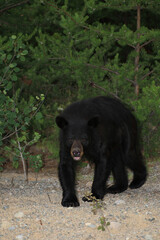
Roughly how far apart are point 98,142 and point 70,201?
29.6 inches

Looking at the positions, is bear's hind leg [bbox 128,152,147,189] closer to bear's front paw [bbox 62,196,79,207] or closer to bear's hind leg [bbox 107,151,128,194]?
bear's hind leg [bbox 107,151,128,194]

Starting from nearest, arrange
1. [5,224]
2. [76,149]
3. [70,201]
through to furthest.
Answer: [5,224], [76,149], [70,201]

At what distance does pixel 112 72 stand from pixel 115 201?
2454 mm

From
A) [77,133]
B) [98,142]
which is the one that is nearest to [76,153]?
[77,133]

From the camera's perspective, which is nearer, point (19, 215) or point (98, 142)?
point (19, 215)

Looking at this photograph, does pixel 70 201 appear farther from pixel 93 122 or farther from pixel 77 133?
pixel 93 122

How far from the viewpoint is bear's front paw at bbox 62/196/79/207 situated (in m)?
4.34

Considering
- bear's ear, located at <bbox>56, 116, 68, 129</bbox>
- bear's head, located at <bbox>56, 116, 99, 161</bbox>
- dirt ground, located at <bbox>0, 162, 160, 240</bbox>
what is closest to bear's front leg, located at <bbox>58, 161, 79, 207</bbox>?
dirt ground, located at <bbox>0, 162, 160, 240</bbox>

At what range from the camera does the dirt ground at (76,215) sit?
11.7 ft

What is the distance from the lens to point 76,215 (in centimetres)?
405

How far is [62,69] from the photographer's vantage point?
21.7ft

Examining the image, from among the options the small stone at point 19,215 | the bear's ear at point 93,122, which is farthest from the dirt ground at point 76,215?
the bear's ear at point 93,122

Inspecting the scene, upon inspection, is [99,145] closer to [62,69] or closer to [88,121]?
[88,121]

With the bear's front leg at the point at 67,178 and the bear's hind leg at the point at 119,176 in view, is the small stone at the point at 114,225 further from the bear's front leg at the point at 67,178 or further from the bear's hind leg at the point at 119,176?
the bear's hind leg at the point at 119,176
